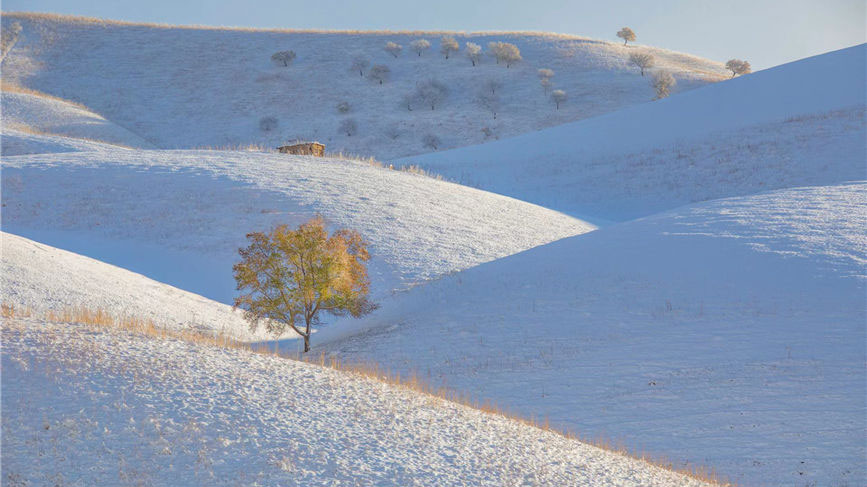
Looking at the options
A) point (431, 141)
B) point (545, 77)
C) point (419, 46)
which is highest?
point (419, 46)

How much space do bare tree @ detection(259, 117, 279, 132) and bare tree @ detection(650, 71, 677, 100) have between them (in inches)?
1477

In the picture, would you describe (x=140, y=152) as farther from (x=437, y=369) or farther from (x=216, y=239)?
(x=437, y=369)

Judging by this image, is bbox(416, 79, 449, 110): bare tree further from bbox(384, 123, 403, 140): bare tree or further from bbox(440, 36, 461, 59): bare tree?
bbox(440, 36, 461, 59): bare tree

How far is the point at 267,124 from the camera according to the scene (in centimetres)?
6331

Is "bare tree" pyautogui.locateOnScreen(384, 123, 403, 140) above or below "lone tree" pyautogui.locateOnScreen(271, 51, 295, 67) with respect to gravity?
below

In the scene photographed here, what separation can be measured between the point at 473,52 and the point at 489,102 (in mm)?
13834

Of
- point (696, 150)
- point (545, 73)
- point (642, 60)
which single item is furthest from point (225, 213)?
point (642, 60)

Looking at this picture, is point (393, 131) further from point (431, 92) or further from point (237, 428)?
point (237, 428)

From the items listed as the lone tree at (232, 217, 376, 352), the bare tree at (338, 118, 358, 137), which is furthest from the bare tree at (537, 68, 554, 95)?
the lone tree at (232, 217, 376, 352)

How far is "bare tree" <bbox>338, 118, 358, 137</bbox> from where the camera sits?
60.8m

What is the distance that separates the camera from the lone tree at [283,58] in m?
77.1

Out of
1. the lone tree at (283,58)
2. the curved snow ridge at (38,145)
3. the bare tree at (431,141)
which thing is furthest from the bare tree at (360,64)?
the curved snow ridge at (38,145)

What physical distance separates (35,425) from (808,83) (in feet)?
152

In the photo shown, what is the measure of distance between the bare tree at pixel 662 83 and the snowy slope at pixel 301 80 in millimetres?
1111
